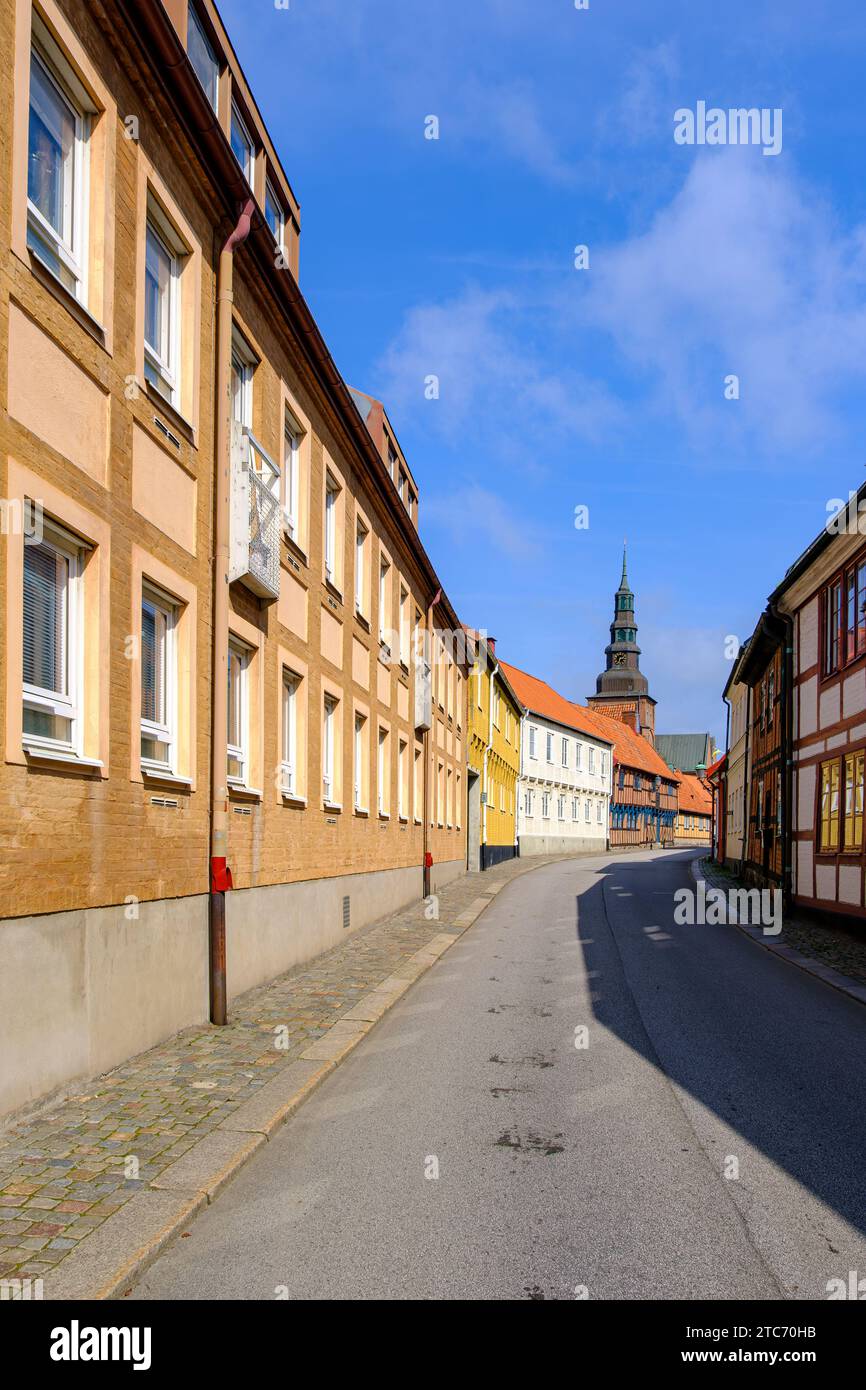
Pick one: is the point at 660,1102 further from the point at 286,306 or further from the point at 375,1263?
the point at 286,306

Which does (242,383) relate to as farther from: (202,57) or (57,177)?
(57,177)

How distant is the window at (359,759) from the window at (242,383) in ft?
22.0

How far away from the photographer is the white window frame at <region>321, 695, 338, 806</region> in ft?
50.7

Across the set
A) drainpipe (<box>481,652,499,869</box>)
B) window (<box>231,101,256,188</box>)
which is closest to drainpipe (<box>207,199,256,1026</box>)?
window (<box>231,101,256,188</box>)

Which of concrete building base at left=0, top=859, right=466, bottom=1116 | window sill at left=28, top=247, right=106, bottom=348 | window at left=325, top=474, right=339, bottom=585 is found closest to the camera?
concrete building base at left=0, top=859, right=466, bottom=1116

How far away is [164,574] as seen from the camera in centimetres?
905

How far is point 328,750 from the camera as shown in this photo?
51.8 feet

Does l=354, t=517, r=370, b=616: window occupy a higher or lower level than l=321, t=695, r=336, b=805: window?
higher

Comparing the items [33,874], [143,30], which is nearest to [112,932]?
[33,874]

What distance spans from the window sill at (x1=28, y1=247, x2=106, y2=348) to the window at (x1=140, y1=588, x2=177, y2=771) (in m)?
2.10

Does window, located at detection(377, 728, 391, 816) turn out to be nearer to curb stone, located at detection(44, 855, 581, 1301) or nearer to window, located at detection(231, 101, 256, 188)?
window, located at detection(231, 101, 256, 188)

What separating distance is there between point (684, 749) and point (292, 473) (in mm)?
133909

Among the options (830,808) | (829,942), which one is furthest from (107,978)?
(830,808)
